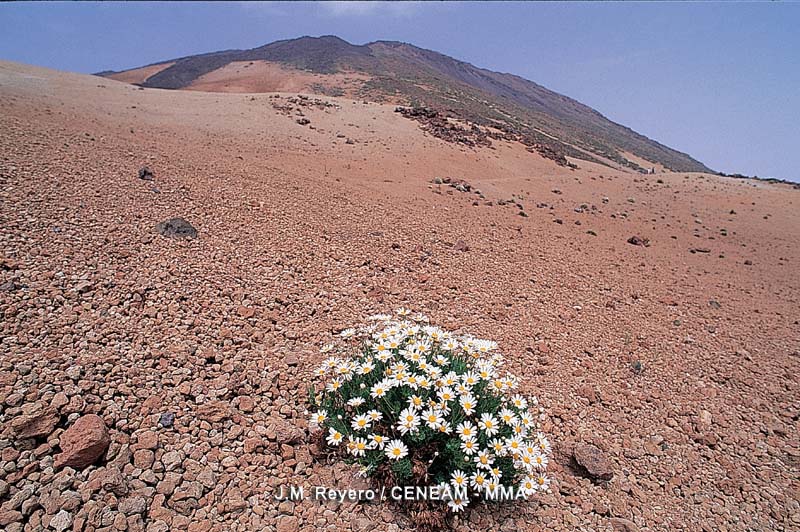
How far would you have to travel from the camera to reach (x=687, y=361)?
3811 millimetres

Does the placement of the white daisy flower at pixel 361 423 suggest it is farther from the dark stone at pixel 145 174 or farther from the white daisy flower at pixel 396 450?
the dark stone at pixel 145 174

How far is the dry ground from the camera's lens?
2080mm

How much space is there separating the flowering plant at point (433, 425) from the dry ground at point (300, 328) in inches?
Answer: 9.3

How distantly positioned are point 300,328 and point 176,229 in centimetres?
171

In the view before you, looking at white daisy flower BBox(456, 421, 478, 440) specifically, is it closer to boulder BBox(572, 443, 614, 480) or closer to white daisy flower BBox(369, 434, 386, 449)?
white daisy flower BBox(369, 434, 386, 449)

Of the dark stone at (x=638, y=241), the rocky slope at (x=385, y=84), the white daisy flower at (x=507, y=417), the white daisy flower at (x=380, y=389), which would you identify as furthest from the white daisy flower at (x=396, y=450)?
the rocky slope at (x=385, y=84)

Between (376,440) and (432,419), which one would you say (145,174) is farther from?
(432,419)

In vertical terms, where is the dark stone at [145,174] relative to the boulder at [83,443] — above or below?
above

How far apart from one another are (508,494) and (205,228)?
3620 mm

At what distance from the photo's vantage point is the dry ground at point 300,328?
6.82 ft

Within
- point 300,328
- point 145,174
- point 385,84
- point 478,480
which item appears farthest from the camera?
point 385,84

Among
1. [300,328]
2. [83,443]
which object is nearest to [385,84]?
[300,328]

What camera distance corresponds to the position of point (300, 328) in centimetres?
328

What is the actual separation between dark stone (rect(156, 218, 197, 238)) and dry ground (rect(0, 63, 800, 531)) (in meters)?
0.15
